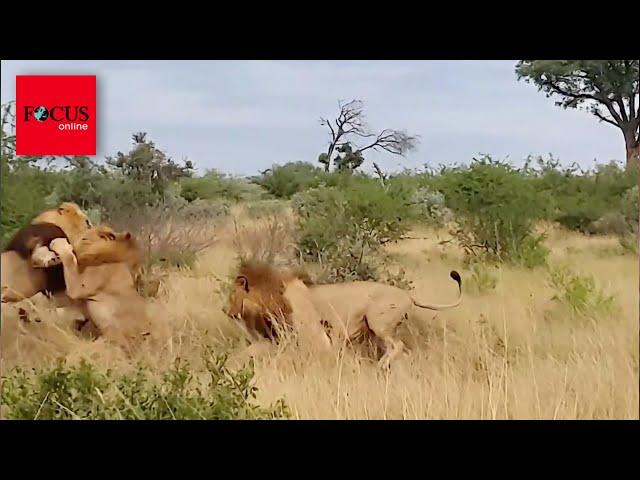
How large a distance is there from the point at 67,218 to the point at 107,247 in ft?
0.59

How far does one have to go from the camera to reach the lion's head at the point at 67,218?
3213 millimetres

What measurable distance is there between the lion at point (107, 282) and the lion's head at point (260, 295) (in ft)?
1.17

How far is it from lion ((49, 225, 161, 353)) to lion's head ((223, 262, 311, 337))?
1.17ft

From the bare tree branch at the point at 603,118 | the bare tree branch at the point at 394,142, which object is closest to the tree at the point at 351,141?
the bare tree branch at the point at 394,142

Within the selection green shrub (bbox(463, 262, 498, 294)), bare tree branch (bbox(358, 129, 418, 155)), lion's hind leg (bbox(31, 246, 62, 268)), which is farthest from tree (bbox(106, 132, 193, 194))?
green shrub (bbox(463, 262, 498, 294))

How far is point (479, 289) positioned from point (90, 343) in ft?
4.86

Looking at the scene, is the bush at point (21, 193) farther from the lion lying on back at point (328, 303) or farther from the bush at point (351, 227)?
the bush at point (351, 227)

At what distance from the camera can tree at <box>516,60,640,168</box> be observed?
311cm

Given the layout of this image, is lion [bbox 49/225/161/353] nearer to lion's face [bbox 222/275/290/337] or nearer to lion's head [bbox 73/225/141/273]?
lion's head [bbox 73/225/141/273]
